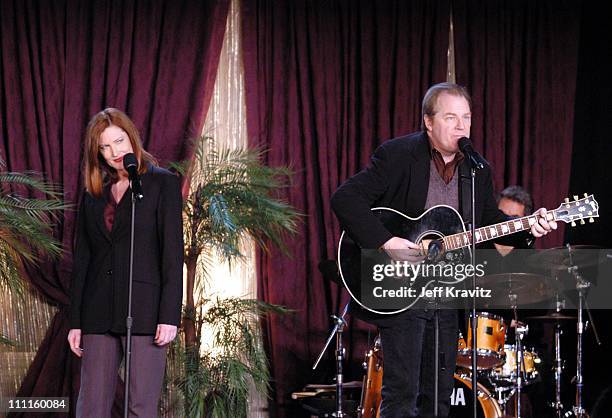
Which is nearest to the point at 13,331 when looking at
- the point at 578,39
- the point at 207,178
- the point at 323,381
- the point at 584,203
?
the point at 207,178

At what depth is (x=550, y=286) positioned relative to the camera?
5.87m

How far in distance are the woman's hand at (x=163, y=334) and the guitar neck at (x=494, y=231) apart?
50.3 inches

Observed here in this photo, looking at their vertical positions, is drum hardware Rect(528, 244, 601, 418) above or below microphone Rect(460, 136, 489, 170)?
below

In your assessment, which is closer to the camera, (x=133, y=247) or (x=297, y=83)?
(x=133, y=247)

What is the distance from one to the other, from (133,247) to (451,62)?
3.95 meters

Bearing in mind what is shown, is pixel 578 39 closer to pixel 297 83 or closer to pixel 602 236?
pixel 602 236

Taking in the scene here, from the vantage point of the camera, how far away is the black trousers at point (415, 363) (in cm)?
389

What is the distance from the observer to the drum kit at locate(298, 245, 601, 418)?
553cm

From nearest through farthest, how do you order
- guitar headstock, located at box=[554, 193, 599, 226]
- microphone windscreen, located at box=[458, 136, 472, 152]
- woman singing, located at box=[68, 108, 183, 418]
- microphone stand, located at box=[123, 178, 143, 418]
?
microphone stand, located at box=[123, 178, 143, 418]
microphone windscreen, located at box=[458, 136, 472, 152]
woman singing, located at box=[68, 108, 183, 418]
guitar headstock, located at box=[554, 193, 599, 226]

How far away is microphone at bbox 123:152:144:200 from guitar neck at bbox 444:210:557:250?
54.1 inches

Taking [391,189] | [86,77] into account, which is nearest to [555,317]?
[391,189]

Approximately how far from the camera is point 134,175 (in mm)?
3797

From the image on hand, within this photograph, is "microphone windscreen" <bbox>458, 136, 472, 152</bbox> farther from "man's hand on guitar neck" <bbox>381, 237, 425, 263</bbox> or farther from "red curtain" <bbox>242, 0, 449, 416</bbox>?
"red curtain" <bbox>242, 0, 449, 416</bbox>

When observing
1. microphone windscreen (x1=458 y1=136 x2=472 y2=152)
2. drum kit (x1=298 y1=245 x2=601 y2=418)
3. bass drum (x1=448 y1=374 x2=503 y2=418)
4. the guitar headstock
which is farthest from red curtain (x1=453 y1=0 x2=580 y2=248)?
microphone windscreen (x1=458 y1=136 x2=472 y2=152)
